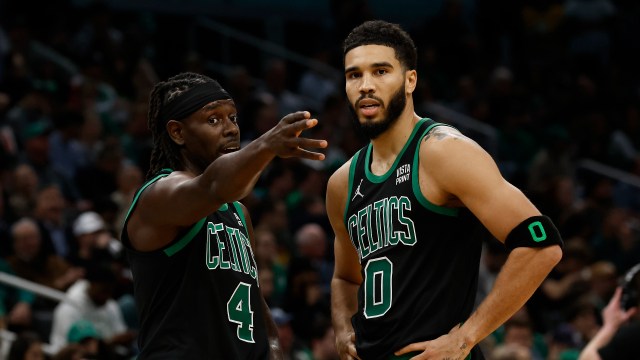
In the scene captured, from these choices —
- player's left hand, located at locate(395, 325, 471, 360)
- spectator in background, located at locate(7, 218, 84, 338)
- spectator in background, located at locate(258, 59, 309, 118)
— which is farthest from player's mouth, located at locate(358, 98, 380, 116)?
spectator in background, located at locate(258, 59, 309, 118)

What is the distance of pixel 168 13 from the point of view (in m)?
16.1

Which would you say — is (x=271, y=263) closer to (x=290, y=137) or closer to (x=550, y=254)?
(x=550, y=254)

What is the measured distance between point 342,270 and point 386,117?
896mm

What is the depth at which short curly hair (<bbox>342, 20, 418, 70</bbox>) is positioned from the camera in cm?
513

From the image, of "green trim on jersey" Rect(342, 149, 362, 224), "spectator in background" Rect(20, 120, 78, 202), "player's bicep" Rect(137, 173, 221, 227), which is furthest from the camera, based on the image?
"spectator in background" Rect(20, 120, 78, 202)

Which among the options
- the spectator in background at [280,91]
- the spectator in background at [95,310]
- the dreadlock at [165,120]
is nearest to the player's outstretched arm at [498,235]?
the dreadlock at [165,120]

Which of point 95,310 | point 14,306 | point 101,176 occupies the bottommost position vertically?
point 95,310

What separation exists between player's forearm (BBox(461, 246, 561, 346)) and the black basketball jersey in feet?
0.59

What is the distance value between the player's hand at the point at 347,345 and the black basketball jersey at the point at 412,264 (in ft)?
0.25

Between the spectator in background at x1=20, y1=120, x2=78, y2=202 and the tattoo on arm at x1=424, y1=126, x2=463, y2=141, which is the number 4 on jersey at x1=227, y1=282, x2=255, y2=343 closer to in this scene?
the tattoo on arm at x1=424, y1=126, x2=463, y2=141

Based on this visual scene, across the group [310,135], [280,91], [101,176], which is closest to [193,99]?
[101,176]

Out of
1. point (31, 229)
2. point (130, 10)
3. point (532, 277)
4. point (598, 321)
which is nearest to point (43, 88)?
point (31, 229)

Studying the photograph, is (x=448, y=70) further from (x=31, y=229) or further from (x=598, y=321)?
(x=31, y=229)

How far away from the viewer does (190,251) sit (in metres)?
4.82
